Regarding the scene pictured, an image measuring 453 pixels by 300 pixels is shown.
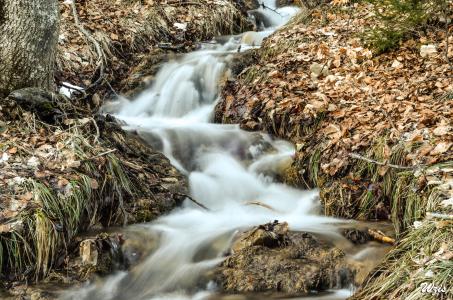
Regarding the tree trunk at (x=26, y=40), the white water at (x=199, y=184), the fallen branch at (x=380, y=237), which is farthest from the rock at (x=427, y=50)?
the tree trunk at (x=26, y=40)

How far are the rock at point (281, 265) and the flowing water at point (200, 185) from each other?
16cm

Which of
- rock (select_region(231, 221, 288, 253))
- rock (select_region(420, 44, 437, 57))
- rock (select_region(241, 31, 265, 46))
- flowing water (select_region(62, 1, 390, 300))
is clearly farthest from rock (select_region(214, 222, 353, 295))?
rock (select_region(241, 31, 265, 46))

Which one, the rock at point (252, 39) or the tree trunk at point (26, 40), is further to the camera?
the rock at point (252, 39)

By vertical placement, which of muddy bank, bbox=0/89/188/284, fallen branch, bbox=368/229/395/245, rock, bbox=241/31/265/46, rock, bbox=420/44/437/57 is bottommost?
fallen branch, bbox=368/229/395/245

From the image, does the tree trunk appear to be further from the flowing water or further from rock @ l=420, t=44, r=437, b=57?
rock @ l=420, t=44, r=437, b=57

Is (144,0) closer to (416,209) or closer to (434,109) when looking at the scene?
(434,109)

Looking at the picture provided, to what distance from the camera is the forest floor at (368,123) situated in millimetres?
3658

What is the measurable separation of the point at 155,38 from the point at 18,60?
459 centimetres

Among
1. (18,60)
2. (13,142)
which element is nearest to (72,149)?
(13,142)

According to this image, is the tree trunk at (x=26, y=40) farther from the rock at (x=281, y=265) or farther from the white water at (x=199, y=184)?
the rock at (x=281, y=265)

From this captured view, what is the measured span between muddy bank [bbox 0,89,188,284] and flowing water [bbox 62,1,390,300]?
12.3 inches

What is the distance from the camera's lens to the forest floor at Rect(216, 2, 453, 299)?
3.66 m

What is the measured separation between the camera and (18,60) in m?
5.59

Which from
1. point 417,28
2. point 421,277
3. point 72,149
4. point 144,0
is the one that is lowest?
point 421,277
